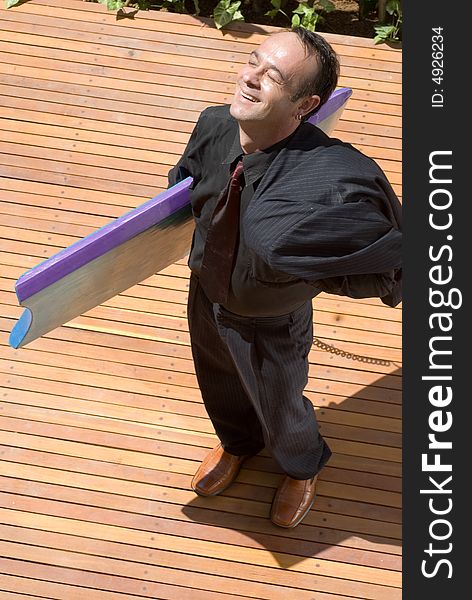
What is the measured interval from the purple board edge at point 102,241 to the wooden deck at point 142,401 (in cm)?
95

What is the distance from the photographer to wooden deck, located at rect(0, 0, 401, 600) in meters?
3.39

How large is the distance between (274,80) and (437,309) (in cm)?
78

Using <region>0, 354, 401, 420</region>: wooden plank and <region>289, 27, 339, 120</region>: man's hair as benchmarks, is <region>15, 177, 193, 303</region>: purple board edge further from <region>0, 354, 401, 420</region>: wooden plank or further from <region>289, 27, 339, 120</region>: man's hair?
<region>0, 354, 401, 420</region>: wooden plank

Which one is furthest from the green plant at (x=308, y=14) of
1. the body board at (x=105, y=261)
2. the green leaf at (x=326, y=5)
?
the body board at (x=105, y=261)

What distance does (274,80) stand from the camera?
2.52 meters

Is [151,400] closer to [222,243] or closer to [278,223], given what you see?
[222,243]

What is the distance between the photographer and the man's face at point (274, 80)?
2.51 meters

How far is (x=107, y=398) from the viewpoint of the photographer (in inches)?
149

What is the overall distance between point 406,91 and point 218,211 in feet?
2.50

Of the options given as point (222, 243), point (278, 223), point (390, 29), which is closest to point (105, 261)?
point (222, 243)

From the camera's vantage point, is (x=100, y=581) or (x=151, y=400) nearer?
(x=100, y=581)

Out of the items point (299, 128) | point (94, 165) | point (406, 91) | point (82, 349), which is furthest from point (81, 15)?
point (299, 128)

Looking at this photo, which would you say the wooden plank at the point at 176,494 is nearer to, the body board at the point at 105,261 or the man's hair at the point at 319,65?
the body board at the point at 105,261

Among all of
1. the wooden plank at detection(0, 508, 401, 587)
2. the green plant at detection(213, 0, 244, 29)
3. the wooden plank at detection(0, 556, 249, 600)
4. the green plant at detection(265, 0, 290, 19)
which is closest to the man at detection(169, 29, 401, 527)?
the wooden plank at detection(0, 508, 401, 587)
